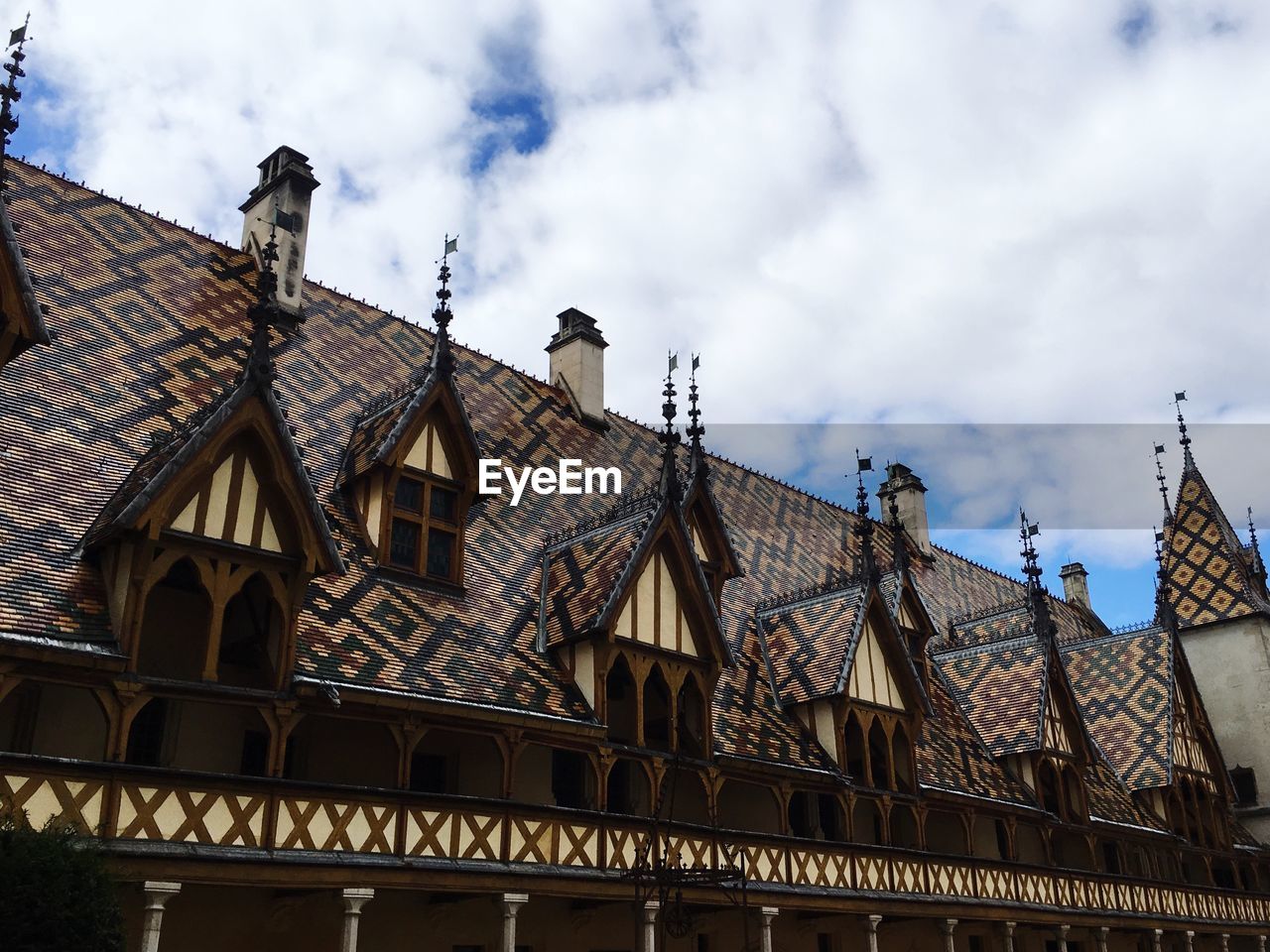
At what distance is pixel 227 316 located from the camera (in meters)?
21.9

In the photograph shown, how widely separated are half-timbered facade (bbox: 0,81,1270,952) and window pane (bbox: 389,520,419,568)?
0.16 feet

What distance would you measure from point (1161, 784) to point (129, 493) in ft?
93.4

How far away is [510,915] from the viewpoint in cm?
1631

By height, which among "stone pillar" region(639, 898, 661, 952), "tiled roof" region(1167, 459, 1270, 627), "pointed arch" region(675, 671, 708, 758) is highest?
"tiled roof" region(1167, 459, 1270, 627)

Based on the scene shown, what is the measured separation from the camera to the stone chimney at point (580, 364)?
29625mm

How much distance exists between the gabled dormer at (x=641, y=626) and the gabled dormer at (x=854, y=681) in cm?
335

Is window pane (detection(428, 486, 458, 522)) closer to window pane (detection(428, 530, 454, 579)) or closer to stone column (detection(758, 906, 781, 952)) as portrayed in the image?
window pane (detection(428, 530, 454, 579))

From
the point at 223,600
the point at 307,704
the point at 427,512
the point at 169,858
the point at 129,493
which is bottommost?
the point at 169,858

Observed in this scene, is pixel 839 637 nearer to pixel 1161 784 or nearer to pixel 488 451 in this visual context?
pixel 488 451

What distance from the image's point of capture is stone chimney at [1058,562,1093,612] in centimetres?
5016

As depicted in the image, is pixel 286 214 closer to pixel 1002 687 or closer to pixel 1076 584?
pixel 1002 687

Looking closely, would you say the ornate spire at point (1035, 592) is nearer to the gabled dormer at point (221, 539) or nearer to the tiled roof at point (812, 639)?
the tiled roof at point (812, 639)

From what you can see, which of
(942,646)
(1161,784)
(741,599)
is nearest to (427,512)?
(741,599)

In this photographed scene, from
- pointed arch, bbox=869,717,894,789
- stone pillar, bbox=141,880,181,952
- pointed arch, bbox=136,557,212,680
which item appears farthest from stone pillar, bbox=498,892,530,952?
pointed arch, bbox=869,717,894,789
